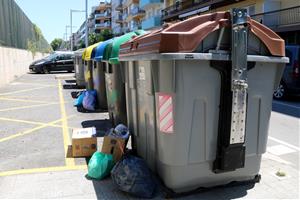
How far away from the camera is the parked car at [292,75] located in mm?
11180

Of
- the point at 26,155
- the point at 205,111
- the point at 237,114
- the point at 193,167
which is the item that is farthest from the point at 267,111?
the point at 26,155

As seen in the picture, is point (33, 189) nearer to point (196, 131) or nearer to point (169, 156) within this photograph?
point (169, 156)

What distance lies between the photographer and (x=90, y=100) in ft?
30.6

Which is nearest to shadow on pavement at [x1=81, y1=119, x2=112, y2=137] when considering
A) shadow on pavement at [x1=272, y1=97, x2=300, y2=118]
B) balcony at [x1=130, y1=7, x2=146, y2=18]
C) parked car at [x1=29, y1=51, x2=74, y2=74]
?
shadow on pavement at [x1=272, y1=97, x2=300, y2=118]

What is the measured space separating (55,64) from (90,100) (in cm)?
1895

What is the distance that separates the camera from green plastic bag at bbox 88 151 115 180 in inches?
169

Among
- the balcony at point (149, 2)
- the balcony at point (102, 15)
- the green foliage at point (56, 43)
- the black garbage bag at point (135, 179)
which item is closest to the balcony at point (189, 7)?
the balcony at point (149, 2)

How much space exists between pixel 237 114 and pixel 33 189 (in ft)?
8.16

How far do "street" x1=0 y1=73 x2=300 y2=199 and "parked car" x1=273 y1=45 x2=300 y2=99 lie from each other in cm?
218

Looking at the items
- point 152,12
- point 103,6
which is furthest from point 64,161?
point 103,6

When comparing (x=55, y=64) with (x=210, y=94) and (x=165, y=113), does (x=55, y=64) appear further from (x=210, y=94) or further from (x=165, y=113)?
(x=210, y=94)

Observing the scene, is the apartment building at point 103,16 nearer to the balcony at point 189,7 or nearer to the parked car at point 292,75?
the balcony at point 189,7

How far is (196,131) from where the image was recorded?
11.8 feet

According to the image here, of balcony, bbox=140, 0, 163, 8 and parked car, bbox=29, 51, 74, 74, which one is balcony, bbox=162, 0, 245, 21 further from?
parked car, bbox=29, 51, 74, 74
